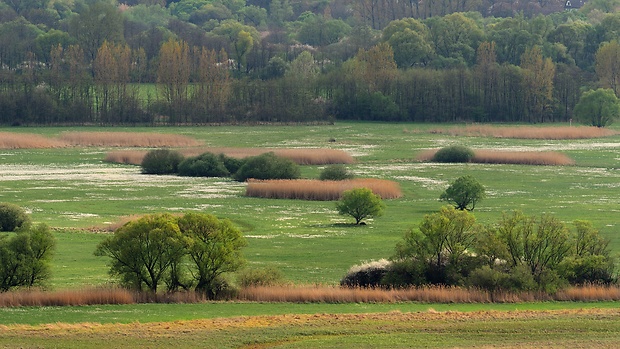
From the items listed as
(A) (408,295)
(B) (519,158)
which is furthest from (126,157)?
(A) (408,295)

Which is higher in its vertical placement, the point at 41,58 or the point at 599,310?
the point at 41,58

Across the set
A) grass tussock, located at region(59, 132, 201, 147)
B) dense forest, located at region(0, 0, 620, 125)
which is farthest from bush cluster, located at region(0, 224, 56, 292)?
dense forest, located at region(0, 0, 620, 125)

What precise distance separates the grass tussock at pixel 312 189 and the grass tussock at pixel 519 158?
20787 millimetres

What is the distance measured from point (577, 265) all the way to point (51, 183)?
41264 mm

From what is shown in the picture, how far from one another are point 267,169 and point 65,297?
42.2 m

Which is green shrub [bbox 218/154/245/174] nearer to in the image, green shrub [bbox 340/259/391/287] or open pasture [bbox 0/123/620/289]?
open pasture [bbox 0/123/620/289]

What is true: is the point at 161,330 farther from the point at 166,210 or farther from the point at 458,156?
the point at 458,156

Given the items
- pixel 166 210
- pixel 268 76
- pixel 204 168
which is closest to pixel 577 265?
pixel 166 210

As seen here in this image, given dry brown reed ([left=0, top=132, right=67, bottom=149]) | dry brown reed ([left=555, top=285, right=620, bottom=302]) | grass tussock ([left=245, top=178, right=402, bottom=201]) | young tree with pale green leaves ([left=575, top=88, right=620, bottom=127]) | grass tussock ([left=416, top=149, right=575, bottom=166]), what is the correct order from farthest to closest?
young tree with pale green leaves ([left=575, top=88, right=620, bottom=127])
dry brown reed ([left=0, top=132, right=67, bottom=149])
grass tussock ([left=416, top=149, right=575, bottom=166])
grass tussock ([left=245, top=178, right=402, bottom=201])
dry brown reed ([left=555, top=285, right=620, bottom=302])

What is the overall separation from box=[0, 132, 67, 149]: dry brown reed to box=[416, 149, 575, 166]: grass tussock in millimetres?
29984

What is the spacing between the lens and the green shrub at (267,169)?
74.9 metres

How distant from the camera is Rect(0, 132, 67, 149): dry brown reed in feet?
317

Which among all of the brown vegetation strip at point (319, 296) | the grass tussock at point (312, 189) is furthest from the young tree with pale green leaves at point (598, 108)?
the brown vegetation strip at point (319, 296)

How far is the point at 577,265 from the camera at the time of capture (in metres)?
37.9
